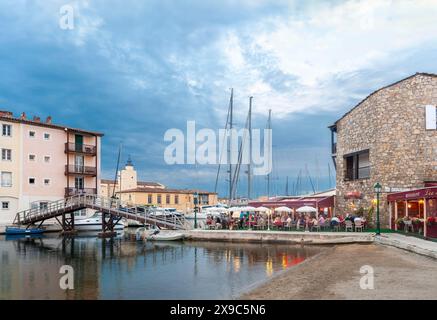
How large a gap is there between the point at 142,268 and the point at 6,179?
29.3 meters

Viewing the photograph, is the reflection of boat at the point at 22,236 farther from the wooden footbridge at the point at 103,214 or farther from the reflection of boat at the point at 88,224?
the reflection of boat at the point at 88,224

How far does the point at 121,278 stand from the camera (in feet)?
60.1

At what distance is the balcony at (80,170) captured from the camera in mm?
49619

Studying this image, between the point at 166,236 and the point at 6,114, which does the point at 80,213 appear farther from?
the point at 166,236

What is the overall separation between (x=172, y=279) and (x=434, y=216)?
15.1m

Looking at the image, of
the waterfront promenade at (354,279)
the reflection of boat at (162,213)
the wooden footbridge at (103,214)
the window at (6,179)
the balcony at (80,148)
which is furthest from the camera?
the balcony at (80,148)

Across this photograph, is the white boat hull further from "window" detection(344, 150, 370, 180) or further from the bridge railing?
"window" detection(344, 150, 370, 180)

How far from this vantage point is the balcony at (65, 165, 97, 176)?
4962 cm

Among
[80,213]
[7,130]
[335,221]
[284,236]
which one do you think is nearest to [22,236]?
[80,213]

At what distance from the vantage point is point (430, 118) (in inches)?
1201

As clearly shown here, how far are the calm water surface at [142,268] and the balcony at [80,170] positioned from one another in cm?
1663

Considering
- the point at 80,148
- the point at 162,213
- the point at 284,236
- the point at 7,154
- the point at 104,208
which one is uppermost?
the point at 80,148

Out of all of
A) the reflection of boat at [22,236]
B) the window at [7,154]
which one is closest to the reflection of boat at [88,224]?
the reflection of boat at [22,236]
